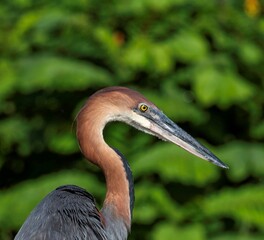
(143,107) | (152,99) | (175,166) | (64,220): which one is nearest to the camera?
(64,220)

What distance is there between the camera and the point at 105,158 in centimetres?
477

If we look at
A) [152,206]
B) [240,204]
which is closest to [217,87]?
[240,204]

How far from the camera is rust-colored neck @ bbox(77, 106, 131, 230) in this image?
4750 millimetres

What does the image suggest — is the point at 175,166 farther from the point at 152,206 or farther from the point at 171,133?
the point at 171,133

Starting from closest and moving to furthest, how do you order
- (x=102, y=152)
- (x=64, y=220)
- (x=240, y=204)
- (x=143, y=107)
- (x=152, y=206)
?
(x=64, y=220) < (x=102, y=152) < (x=143, y=107) < (x=240, y=204) < (x=152, y=206)

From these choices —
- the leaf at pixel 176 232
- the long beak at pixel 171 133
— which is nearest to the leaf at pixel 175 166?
the leaf at pixel 176 232

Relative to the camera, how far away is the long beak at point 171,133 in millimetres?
4891

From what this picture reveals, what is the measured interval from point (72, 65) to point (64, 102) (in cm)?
42

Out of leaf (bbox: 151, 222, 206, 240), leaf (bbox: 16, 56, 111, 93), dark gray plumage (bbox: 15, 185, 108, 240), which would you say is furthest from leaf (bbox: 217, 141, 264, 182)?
dark gray plumage (bbox: 15, 185, 108, 240)

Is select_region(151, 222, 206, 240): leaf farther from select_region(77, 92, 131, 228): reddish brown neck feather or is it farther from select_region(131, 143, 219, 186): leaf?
select_region(77, 92, 131, 228): reddish brown neck feather

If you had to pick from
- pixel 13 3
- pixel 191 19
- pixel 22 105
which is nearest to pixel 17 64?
pixel 22 105

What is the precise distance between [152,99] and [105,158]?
10.6ft

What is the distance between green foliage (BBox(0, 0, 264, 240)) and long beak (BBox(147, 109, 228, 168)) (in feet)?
8.13

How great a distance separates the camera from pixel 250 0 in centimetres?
869
